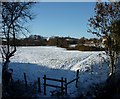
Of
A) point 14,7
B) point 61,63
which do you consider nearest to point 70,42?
point 61,63

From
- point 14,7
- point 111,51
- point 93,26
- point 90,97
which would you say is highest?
point 14,7

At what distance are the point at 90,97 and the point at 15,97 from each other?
3923 millimetres

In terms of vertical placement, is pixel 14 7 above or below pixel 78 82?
above

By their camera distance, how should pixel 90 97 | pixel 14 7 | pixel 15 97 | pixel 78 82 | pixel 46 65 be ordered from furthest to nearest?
pixel 46 65 < pixel 78 82 < pixel 14 7 < pixel 90 97 < pixel 15 97

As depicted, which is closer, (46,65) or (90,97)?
(90,97)

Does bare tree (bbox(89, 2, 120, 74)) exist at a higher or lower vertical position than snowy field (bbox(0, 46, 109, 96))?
higher

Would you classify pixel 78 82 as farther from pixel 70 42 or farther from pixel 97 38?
pixel 70 42

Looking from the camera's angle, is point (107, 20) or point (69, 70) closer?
point (107, 20)

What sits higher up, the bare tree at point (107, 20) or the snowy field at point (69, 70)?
the bare tree at point (107, 20)

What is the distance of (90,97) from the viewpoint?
1475 centimetres

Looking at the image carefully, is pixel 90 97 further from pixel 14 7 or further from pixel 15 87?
pixel 14 7

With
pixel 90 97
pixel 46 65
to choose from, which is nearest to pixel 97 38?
pixel 90 97

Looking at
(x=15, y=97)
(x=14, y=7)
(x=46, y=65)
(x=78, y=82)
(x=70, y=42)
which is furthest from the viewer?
(x=70, y=42)

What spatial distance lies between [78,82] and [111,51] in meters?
4.68
